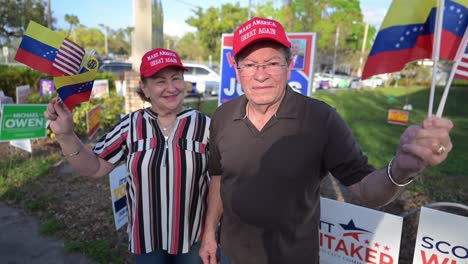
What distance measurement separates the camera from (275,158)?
1.54m

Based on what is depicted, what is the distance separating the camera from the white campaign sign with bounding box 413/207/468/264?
196 centimetres

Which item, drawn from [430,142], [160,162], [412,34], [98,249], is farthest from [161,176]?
[98,249]

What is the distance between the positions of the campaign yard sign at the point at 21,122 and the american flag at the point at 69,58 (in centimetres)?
392

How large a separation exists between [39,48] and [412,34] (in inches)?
79.1

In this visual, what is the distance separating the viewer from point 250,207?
5.32 ft

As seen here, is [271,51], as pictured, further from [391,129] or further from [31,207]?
[391,129]

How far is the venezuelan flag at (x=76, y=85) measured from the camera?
1.82 meters

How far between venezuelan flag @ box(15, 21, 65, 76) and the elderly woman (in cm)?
30

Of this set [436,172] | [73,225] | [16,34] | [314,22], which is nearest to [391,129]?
[436,172]

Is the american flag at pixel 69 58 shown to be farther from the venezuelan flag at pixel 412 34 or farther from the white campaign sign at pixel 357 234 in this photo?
the white campaign sign at pixel 357 234

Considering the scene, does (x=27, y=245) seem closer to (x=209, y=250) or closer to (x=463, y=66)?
(x=209, y=250)

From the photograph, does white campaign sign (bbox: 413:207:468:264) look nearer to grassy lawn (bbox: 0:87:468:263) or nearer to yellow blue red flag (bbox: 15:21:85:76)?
yellow blue red flag (bbox: 15:21:85:76)

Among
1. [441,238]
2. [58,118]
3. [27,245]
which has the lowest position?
[27,245]

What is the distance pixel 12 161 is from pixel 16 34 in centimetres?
2617
